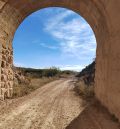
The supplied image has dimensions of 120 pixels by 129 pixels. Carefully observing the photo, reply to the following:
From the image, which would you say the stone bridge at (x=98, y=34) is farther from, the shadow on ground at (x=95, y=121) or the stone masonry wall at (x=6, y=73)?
the shadow on ground at (x=95, y=121)

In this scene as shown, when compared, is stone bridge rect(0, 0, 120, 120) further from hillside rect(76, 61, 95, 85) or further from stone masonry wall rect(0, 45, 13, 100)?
hillside rect(76, 61, 95, 85)

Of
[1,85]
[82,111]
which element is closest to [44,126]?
[82,111]

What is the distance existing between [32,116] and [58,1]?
6441mm

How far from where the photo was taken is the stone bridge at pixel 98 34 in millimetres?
7613

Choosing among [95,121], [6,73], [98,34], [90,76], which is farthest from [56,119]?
[90,76]

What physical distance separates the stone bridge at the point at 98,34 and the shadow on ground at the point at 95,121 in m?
0.26

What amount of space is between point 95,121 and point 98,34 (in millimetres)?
5445

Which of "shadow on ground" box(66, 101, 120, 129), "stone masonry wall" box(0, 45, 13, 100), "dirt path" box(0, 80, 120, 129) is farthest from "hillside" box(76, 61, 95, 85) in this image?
"shadow on ground" box(66, 101, 120, 129)

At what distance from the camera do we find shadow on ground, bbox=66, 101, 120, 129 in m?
6.80

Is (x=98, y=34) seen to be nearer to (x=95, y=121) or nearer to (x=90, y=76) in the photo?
(x=95, y=121)

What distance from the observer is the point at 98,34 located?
11.8m

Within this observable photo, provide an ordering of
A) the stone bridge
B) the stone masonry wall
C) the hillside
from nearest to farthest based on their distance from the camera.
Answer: the stone bridge → the stone masonry wall → the hillside

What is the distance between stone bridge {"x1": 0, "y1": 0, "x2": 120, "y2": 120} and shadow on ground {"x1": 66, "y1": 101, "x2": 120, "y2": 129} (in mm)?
261

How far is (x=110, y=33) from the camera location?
8.56 meters
